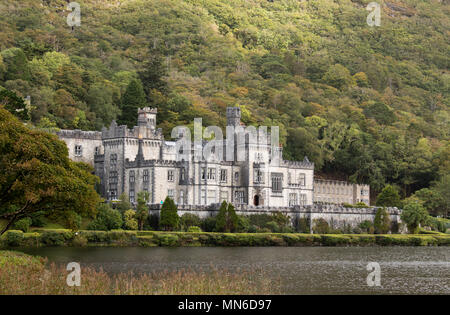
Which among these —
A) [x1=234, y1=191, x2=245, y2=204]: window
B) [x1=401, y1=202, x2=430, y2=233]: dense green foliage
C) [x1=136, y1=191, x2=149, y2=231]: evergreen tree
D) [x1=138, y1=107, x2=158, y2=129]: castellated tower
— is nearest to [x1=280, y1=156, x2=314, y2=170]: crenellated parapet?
[x1=234, y1=191, x2=245, y2=204]: window

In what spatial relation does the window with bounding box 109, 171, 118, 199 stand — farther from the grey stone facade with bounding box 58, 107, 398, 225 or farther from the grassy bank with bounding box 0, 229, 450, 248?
the grassy bank with bounding box 0, 229, 450, 248

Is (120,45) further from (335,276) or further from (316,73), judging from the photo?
(335,276)

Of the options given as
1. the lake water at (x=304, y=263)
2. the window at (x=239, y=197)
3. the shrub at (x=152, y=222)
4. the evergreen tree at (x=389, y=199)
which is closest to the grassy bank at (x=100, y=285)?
the lake water at (x=304, y=263)

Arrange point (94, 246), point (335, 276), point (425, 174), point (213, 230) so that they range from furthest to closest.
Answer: point (425, 174), point (213, 230), point (94, 246), point (335, 276)

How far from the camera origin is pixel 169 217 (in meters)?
85.8

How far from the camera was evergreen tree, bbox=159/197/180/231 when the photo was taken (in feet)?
281

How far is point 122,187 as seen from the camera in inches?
3851

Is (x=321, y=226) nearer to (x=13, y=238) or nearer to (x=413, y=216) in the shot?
(x=413, y=216)

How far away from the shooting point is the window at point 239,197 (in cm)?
10244

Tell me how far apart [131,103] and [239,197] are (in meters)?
26.1

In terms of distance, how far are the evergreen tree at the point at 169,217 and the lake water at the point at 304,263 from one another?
22.4 ft

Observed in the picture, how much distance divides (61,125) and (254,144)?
24.2m

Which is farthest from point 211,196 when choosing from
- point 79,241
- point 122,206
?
point 79,241
